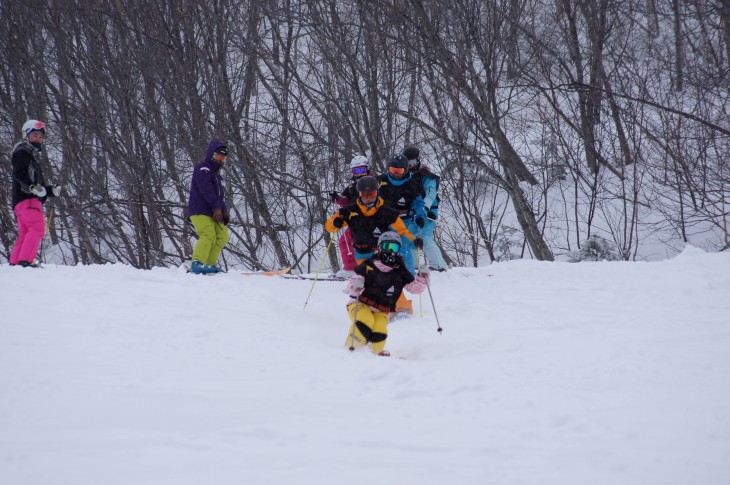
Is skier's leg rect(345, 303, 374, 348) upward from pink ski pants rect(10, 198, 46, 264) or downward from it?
downward

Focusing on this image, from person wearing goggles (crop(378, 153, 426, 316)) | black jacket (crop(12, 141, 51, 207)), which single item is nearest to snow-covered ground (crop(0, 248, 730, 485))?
black jacket (crop(12, 141, 51, 207))

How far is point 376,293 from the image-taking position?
16.6 feet

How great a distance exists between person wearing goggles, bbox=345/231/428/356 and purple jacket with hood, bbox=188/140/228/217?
3.14 meters

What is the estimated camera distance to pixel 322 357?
13.5 ft

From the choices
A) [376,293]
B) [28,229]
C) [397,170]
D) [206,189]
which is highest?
[397,170]

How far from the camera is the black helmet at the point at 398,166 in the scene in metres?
7.19

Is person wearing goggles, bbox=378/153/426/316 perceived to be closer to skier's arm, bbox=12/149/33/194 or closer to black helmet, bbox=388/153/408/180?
black helmet, bbox=388/153/408/180

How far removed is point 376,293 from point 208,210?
3.50 m

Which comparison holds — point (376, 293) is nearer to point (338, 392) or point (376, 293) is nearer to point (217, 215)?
point (338, 392)

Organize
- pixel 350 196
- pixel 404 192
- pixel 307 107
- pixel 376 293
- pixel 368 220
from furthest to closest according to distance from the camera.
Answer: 1. pixel 307 107
2. pixel 404 192
3. pixel 350 196
4. pixel 368 220
5. pixel 376 293

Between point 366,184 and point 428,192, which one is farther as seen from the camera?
point 428,192

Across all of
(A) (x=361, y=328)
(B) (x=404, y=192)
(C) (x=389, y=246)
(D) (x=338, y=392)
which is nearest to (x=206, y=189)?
(B) (x=404, y=192)

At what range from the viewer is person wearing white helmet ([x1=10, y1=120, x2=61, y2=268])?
6750 millimetres

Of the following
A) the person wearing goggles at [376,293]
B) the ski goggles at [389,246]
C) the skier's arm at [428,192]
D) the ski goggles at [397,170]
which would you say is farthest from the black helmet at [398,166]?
the ski goggles at [389,246]
